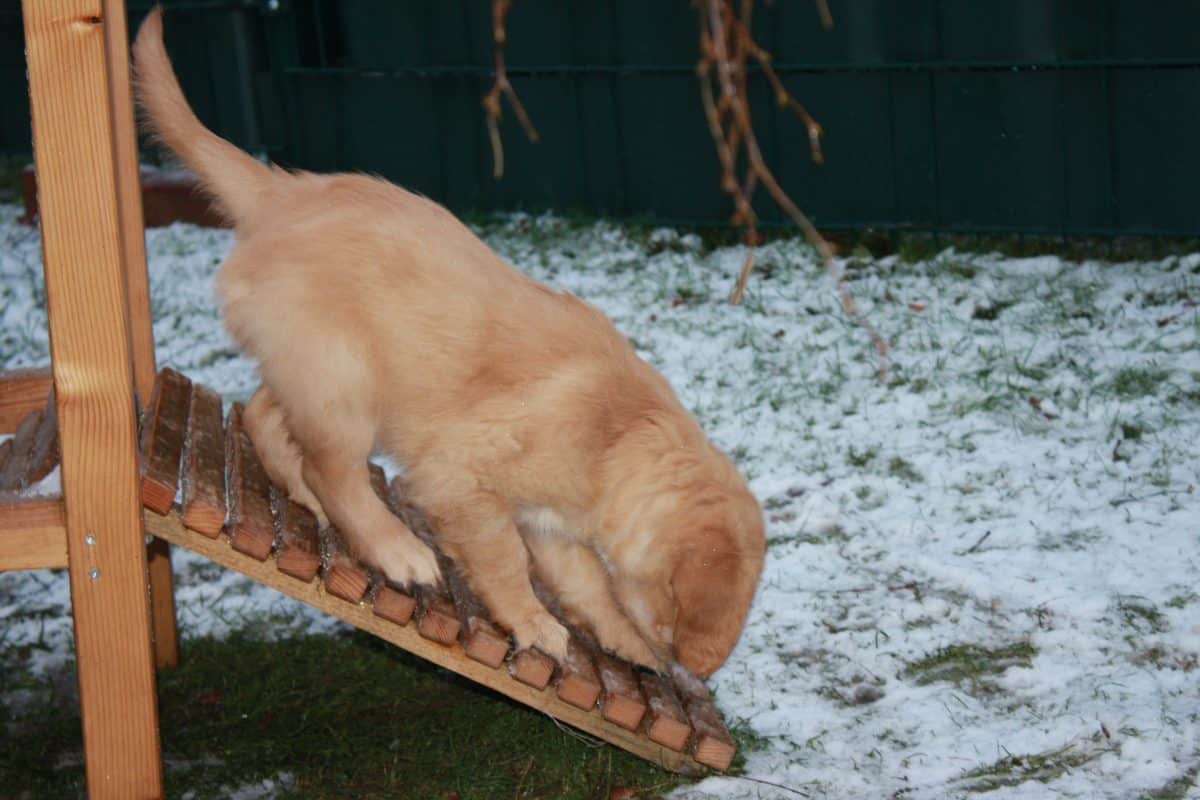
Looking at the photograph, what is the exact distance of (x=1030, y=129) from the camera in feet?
20.1

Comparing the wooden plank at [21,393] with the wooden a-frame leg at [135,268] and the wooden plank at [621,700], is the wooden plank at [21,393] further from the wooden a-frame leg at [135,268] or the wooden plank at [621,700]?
the wooden plank at [621,700]

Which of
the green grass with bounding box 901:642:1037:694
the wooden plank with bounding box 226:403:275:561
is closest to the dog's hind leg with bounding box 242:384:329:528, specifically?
the wooden plank with bounding box 226:403:275:561

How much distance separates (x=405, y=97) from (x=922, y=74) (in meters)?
2.69

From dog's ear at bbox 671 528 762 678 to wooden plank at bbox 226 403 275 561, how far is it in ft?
2.89

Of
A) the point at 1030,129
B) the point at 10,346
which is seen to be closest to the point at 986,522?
the point at 1030,129

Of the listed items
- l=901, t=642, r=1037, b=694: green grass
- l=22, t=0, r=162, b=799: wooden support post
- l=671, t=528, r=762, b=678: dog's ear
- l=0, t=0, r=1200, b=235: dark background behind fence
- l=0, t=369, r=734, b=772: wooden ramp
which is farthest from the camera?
l=0, t=0, r=1200, b=235: dark background behind fence

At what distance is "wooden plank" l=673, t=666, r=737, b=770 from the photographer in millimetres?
3070

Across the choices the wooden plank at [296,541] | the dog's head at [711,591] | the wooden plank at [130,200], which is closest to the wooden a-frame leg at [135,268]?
the wooden plank at [130,200]

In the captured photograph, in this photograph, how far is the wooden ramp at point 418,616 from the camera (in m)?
2.96

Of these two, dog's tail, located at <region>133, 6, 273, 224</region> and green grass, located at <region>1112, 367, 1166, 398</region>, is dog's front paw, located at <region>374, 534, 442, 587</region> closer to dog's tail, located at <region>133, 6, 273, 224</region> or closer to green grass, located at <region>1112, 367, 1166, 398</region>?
dog's tail, located at <region>133, 6, 273, 224</region>

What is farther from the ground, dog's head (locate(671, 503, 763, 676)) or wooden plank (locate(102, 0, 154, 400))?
wooden plank (locate(102, 0, 154, 400))

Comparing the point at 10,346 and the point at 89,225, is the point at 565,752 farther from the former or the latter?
the point at 10,346

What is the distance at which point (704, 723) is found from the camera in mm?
3148

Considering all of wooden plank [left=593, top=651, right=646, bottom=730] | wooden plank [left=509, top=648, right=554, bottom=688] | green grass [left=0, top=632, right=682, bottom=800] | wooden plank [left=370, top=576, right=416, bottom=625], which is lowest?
green grass [left=0, top=632, right=682, bottom=800]
